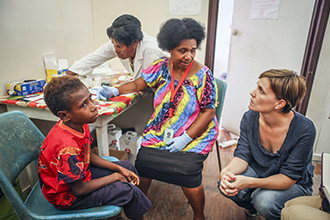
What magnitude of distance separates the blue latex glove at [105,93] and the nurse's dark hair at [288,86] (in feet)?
3.52

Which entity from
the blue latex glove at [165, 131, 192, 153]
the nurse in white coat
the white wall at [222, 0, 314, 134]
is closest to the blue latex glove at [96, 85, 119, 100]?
the nurse in white coat

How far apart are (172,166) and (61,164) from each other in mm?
664

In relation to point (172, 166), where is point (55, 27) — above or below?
above

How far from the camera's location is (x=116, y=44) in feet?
5.34

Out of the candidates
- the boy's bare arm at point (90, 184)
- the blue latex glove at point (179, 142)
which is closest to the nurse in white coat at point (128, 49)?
the blue latex glove at point (179, 142)

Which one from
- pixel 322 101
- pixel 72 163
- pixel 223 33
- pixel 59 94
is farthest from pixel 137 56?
pixel 223 33

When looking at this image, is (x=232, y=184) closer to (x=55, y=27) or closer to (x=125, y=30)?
(x=125, y=30)

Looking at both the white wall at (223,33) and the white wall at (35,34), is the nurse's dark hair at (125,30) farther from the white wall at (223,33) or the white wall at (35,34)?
the white wall at (223,33)

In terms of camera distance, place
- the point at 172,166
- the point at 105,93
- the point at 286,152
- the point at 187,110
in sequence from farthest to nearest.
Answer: the point at 105,93, the point at 187,110, the point at 172,166, the point at 286,152

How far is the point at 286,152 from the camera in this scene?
1171 mm

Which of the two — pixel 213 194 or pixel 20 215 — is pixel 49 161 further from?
pixel 213 194

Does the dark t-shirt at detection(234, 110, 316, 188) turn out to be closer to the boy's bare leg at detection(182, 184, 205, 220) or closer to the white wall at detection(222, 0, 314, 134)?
the boy's bare leg at detection(182, 184, 205, 220)

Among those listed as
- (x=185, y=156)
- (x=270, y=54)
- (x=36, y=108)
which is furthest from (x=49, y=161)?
(x=270, y=54)

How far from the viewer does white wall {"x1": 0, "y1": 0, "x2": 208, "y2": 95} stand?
4.91ft
